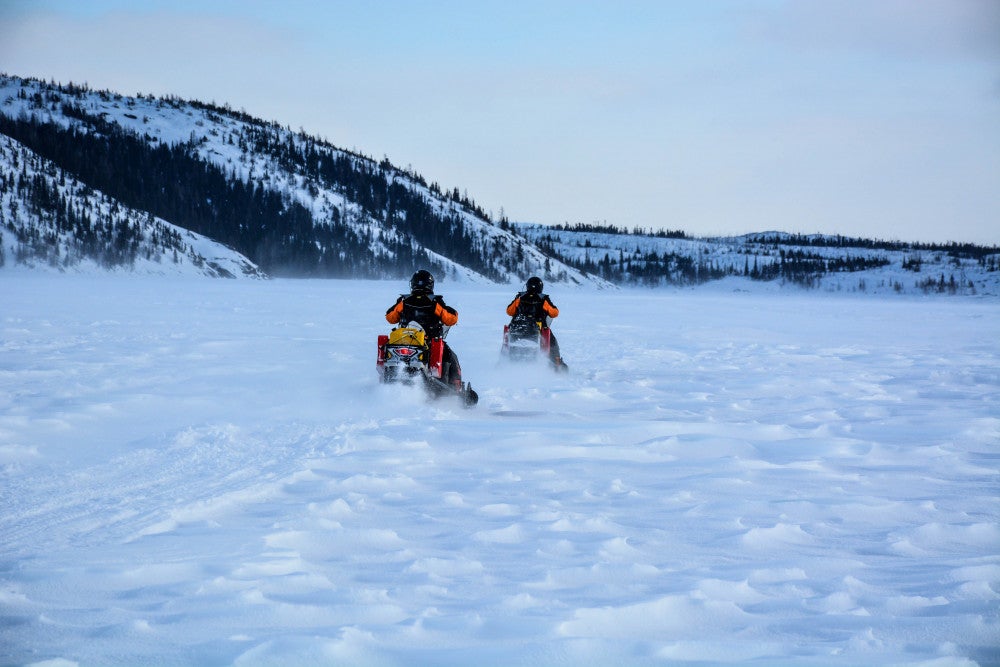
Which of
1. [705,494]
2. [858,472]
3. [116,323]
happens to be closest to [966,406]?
[858,472]

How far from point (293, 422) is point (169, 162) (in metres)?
160

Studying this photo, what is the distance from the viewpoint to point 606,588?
4.04 meters

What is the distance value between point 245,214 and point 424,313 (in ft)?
461

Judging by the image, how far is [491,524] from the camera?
509cm

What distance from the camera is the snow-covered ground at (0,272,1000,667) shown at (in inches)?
136

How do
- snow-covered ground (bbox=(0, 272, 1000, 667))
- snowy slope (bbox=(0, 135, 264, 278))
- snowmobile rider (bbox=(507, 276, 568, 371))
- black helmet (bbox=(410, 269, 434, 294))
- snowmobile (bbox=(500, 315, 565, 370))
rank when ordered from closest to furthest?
snow-covered ground (bbox=(0, 272, 1000, 667))
black helmet (bbox=(410, 269, 434, 294))
snowmobile (bbox=(500, 315, 565, 370))
snowmobile rider (bbox=(507, 276, 568, 371))
snowy slope (bbox=(0, 135, 264, 278))

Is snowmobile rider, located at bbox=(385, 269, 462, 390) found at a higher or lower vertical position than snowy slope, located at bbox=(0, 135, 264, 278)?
lower

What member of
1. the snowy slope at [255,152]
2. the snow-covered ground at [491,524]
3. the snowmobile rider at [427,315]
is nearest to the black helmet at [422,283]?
the snowmobile rider at [427,315]

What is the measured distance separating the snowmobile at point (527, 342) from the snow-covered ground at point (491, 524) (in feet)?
4.39

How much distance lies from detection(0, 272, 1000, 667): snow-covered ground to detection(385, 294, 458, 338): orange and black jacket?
1026 mm

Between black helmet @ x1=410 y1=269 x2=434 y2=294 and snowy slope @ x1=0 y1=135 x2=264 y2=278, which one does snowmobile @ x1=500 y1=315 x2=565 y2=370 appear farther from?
snowy slope @ x1=0 y1=135 x2=264 y2=278

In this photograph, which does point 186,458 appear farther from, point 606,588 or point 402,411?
point 606,588

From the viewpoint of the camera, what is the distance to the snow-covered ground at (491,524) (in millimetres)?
3449

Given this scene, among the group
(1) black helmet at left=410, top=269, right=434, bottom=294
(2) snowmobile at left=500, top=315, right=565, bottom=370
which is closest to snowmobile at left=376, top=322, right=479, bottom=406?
(1) black helmet at left=410, top=269, right=434, bottom=294
